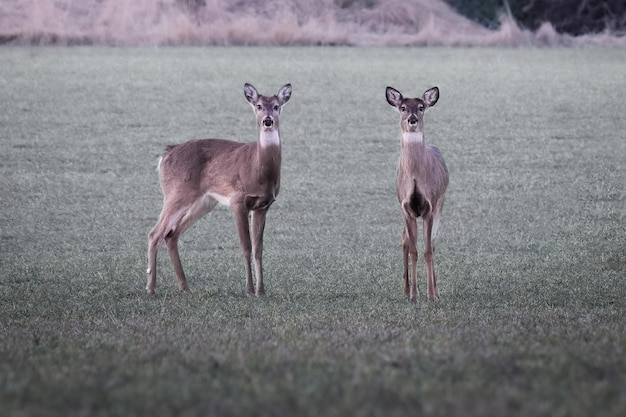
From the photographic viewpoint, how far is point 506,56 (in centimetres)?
2895

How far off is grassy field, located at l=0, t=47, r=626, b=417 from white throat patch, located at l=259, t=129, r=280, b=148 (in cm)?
122

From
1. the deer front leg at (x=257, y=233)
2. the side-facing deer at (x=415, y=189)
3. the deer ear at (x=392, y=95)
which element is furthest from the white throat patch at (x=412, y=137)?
the deer front leg at (x=257, y=233)

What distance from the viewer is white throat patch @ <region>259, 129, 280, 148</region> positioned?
10141 millimetres

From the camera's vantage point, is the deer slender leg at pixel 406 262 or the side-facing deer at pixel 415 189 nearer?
the side-facing deer at pixel 415 189

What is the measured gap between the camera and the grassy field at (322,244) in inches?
186

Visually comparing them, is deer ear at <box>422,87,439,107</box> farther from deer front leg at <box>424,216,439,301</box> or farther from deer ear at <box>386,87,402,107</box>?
deer front leg at <box>424,216,439,301</box>

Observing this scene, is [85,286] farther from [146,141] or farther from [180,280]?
[146,141]

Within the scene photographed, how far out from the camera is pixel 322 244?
1335cm

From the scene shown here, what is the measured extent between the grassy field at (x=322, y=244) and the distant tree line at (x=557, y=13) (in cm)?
191

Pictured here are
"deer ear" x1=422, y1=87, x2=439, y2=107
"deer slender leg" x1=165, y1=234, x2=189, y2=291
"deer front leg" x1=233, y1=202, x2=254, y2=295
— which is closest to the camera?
"deer front leg" x1=233, y1=202, x2=254, y2=295

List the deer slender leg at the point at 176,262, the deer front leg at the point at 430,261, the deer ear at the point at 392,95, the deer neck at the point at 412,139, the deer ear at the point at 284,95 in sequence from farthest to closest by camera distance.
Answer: the deer ear at the point at 284,95 → the deer slender leg at the point at 176,262 → the deer ear at the point at 392,95 → the deer neck at the point at 412,139 → the deer front leg at the point at 430,261

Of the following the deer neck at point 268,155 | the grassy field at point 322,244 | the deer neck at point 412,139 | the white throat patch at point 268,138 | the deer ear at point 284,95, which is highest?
the deer ear at point 284,95

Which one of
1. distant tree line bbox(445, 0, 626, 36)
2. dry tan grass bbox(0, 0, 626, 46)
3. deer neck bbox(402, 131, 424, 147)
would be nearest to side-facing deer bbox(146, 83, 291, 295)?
deer neck bbox(402, 131, 424, 147)

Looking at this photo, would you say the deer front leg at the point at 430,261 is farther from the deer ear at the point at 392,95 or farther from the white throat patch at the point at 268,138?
the white throat patch at the point at 268,138
